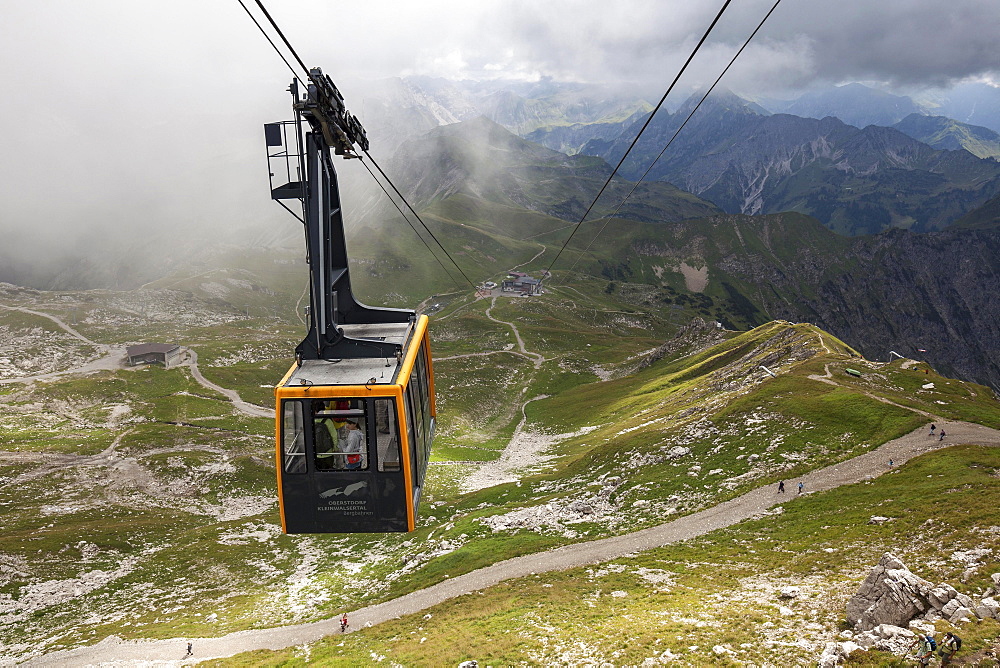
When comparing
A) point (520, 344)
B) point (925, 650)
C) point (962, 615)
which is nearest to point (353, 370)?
point (925, 650)

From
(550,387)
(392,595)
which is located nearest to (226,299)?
(550,387)

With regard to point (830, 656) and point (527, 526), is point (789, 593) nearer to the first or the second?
point (830, 656)

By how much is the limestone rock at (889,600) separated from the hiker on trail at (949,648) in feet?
11.5

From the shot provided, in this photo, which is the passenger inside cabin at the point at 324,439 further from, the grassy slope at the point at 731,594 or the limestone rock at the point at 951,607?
the limestone rock at the point at 951,607

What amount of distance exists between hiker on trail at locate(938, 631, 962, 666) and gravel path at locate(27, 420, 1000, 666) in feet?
72.4

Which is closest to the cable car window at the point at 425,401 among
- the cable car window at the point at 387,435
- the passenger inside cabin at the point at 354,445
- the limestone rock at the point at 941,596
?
the cable car window at the point at 387,435

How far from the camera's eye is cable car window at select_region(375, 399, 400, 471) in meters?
17.2

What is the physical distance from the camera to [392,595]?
39.0 metres

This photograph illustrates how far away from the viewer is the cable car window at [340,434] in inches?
Result: 670

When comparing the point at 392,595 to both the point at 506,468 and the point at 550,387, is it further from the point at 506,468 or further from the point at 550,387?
the point at 550,387

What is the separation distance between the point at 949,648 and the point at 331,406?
19.9 meters

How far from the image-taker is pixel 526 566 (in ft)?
124

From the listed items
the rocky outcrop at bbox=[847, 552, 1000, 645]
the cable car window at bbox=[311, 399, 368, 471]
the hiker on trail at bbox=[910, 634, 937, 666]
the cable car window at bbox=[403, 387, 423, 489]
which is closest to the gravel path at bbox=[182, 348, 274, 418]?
the cable car window at bbox=[403, 387, 423, 489]

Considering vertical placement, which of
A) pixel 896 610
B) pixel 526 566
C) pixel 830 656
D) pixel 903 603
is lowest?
pixel 526 566
